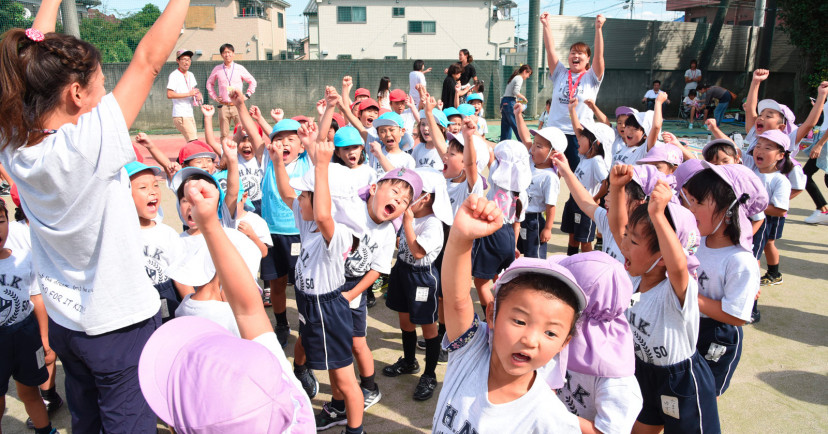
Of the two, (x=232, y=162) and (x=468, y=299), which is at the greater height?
(x=232, y=162)

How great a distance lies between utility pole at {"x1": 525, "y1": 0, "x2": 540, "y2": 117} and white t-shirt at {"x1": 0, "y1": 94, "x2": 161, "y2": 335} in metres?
19.2

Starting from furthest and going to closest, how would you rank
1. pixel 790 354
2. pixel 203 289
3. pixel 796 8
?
1. pixel 796 8
2. pixel 790 354
3. pixel 203 289

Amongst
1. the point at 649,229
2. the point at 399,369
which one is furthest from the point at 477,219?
the point at 399,369

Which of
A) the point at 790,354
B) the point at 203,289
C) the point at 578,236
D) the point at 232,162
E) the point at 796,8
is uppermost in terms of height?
the point at 796,8

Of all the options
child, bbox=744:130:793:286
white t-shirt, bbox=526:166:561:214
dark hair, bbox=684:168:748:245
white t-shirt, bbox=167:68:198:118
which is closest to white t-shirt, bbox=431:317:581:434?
dark hair, bbox=684:168:748:245

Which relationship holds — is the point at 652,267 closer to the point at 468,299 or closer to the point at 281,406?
the point at 468,299

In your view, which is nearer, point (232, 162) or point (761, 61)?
point (232, 162)

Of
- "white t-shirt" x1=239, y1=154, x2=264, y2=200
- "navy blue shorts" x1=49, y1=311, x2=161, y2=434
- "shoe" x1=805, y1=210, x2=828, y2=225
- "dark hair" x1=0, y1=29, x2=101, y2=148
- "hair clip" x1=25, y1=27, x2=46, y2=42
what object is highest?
"hair clip" x1=25, y1=27, x2=46, y2=42

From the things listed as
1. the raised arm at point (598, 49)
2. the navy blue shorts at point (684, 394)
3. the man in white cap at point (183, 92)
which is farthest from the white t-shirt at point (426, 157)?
the man in white cap at point (183, 92)

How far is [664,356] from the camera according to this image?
238cm

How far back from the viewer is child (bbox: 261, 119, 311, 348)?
4516 mm

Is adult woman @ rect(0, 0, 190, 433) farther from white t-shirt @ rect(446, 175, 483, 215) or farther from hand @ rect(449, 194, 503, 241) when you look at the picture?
white t-shirt @ rect(446, 175, 483, 215)

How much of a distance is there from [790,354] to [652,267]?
293 centimetres

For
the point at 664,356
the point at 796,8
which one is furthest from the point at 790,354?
the point at 796,8
